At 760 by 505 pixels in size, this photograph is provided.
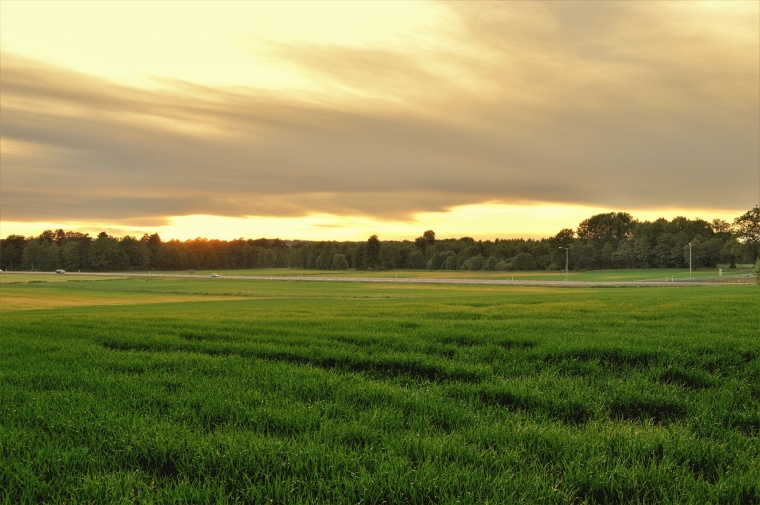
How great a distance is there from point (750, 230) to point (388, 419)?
15890cm

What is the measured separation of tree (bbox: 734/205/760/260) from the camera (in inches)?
5325

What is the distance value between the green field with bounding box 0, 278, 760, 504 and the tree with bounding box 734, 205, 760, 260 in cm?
14860

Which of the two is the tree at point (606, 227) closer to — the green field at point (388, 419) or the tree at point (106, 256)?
the tree at point (106, 256)

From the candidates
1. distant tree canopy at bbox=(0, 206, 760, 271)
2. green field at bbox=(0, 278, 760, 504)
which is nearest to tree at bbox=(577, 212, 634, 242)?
distant tree canopy at bbox=(0, 206, 760, 271)

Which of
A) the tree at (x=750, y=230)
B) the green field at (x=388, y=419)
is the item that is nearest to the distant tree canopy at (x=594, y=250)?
the tree at (x=750, y=230)

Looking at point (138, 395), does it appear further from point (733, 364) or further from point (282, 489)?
point (733, 364)

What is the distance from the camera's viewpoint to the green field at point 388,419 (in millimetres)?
4578

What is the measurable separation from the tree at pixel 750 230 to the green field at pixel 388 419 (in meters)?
149

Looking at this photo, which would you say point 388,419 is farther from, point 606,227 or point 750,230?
point 606,227

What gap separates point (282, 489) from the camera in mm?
4461

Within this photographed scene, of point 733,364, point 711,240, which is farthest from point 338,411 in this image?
point 711,240

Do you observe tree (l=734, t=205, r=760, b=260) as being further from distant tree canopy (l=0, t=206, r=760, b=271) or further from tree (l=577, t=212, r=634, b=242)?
tree (l=577, t=212, r=634, b=242)

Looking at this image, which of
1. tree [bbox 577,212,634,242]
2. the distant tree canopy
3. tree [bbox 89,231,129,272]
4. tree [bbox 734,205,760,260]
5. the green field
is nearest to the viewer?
the green field

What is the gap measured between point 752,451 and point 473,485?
301cm
